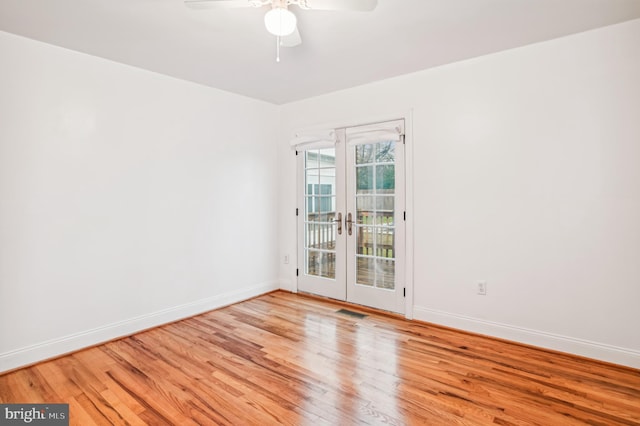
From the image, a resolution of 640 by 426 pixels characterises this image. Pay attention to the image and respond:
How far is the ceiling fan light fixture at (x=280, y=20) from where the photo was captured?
1.88m

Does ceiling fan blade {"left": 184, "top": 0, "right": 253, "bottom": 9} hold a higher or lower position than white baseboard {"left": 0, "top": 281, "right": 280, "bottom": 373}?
higher

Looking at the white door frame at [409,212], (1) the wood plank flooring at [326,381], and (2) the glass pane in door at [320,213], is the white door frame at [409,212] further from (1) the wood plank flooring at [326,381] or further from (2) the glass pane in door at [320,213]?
A: (2) the glass pane in door at [320,213]

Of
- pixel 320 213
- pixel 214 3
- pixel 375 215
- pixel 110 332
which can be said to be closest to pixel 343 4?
pixel 214 3

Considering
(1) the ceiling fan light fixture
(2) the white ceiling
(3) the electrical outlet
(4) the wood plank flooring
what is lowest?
(4) the wood plank flooring

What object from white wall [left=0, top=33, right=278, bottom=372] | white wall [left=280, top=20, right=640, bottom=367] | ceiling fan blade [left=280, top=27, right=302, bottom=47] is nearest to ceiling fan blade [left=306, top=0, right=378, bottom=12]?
ceiling fan blade [left=280, top=27, right=302, bottom=47]

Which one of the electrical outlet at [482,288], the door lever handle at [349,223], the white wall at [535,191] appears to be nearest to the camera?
the white wall at [535,191]

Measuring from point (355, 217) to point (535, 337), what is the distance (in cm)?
206

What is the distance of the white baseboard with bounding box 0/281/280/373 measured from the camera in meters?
2.62

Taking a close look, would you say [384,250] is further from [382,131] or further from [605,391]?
[605,391]

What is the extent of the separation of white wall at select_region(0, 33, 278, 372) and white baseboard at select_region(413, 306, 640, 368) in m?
2.31

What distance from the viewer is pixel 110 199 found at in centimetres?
311

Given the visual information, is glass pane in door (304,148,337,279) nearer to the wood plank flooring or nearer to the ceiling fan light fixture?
the wood plank flooring

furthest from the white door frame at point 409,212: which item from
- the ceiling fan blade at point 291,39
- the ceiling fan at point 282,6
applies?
the ceiling fan at point 282,6

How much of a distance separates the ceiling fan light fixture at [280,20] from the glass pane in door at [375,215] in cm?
200
